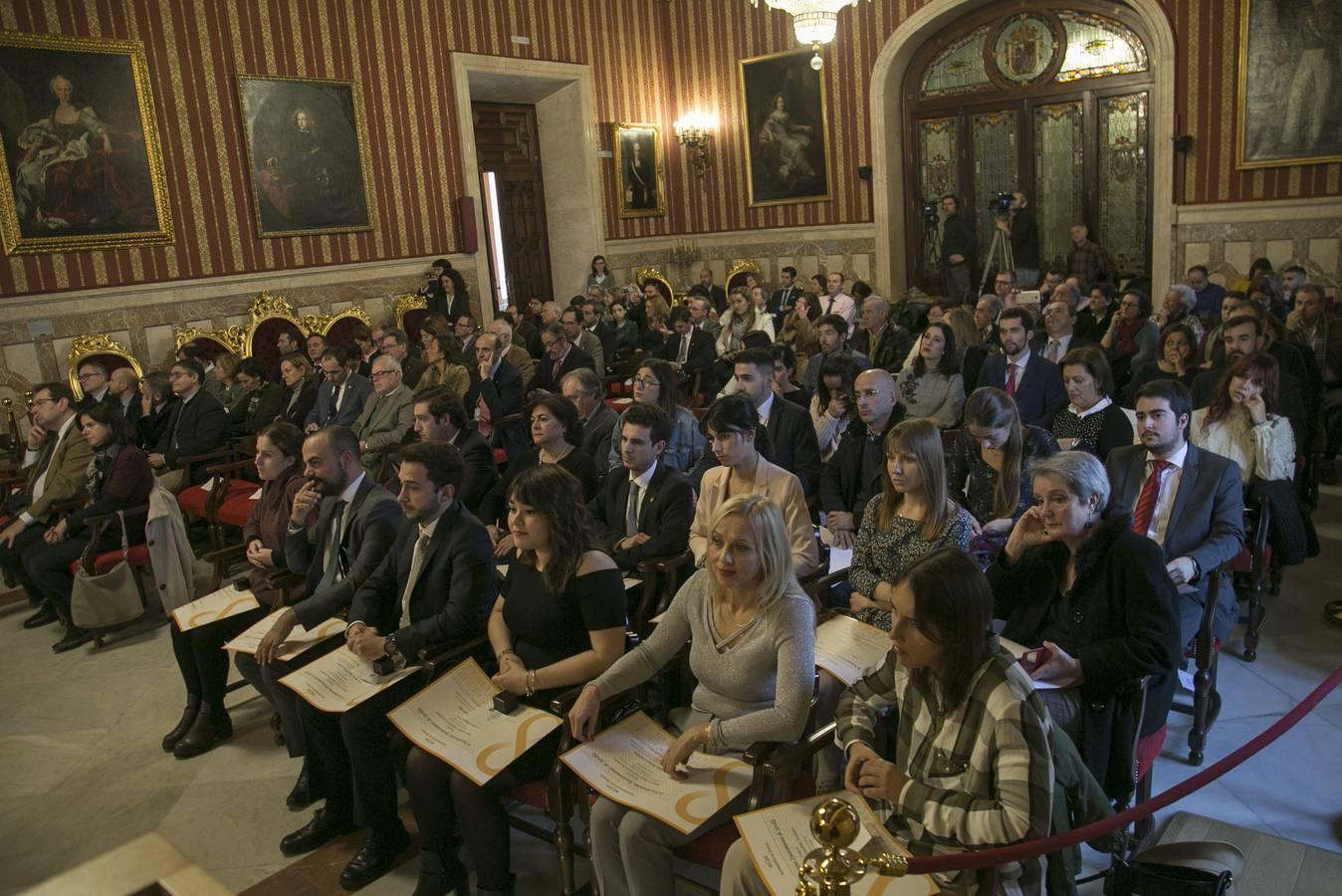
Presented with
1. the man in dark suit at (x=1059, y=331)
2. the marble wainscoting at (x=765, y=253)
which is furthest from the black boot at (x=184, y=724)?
the marble wainscoting at (x=765, y=253)

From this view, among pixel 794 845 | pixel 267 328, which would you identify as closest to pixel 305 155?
pixel 267 328

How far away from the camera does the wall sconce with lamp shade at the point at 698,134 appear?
14484mm

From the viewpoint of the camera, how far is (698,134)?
1447 centimetres

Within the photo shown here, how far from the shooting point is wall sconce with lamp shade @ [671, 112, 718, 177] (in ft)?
47.5

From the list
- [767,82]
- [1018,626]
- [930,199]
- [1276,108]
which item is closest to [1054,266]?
[930,199]

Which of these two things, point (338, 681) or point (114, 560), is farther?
point (114, 560)

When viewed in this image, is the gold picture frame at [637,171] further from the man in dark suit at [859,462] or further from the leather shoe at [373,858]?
the leather shoe at [373,858]

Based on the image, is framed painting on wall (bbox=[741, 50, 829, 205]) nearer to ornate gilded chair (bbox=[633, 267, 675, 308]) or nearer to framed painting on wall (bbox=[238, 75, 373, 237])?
ornate gilded chair (bbox=[633, 267, 675, 308])

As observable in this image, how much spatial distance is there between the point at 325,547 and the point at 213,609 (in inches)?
24.2

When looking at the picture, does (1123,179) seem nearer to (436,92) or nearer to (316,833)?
(436,92)

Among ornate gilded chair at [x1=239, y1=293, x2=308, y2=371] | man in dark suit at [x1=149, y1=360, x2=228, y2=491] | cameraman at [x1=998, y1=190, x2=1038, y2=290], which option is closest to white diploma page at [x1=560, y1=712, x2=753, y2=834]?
man in dark suit at [x1=149, y1=360, x2=228, y2=491]

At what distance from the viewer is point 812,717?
2.73 metres

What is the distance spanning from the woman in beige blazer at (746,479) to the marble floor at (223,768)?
132 cm

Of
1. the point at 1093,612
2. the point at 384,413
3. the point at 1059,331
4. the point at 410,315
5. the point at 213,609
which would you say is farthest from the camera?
the point at 410,315
